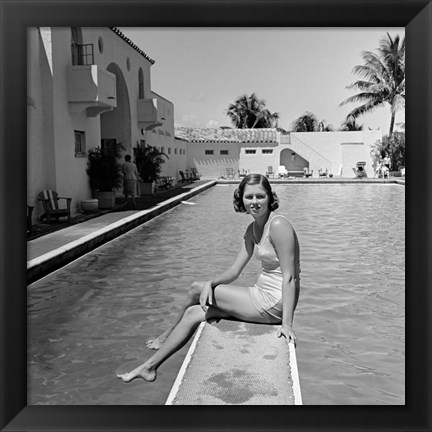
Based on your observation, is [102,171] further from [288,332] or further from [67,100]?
[288,332]

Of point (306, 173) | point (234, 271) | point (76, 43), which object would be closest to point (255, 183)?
point (234, 271)

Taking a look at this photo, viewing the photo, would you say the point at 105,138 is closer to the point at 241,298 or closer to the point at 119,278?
the point at 119,278

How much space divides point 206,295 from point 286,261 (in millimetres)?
666

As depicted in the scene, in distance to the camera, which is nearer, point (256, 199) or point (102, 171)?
point (256, 199)

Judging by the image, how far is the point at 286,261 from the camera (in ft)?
11.6

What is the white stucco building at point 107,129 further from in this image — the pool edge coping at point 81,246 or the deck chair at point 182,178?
the pool edge coping at point 81,246

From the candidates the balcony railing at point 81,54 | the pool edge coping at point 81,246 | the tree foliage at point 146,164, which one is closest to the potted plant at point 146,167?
the tree foliage at point 146,164

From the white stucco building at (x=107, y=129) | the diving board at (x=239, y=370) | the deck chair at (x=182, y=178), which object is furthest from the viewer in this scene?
the deck chair at (x=182, y=178)

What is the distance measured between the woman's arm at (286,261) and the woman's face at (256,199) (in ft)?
0.40

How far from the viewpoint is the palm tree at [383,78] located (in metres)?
35.6

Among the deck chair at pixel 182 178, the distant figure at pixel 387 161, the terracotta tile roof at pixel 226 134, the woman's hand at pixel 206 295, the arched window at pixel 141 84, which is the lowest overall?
the woman's hand at pixel 206 295
